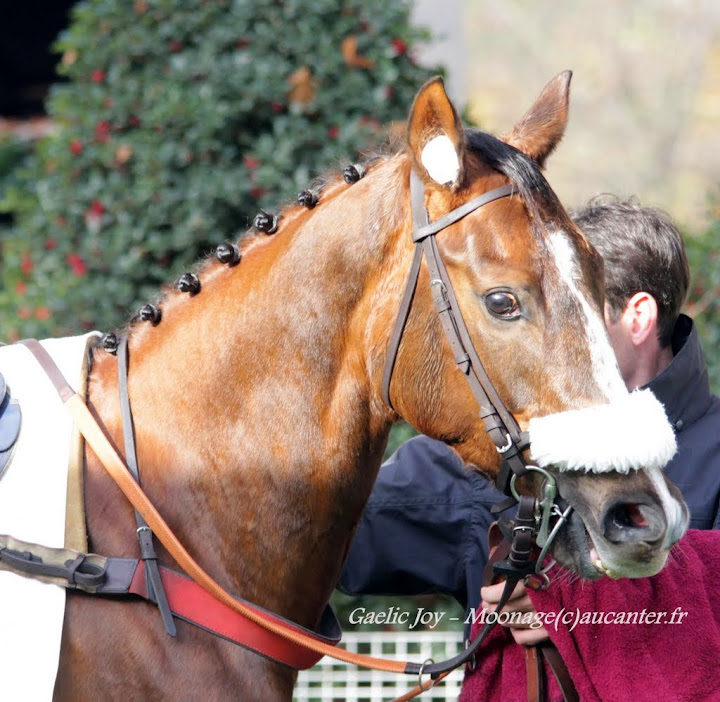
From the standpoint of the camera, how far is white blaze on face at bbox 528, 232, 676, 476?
5.89 feet

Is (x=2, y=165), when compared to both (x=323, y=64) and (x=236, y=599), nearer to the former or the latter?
(x=323, y=64)

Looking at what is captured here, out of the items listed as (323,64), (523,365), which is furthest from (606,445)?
(323,64)

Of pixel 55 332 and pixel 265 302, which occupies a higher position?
pixel 55 332

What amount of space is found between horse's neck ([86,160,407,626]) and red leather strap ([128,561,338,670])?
68 millimetres

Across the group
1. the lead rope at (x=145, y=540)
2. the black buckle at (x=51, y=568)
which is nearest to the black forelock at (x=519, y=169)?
the lead rope at (x=145, y=540)

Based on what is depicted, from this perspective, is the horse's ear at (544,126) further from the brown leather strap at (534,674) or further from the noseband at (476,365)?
the brown leather strap at (534,674)

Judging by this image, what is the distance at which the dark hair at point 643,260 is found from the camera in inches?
100

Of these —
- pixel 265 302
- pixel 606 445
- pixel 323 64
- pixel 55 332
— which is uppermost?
pixel 323 64

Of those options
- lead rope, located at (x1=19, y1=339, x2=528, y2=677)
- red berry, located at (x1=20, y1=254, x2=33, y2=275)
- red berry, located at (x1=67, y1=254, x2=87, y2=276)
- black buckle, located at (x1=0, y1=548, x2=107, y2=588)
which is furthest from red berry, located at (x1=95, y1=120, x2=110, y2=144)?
black buckle, located at (x1=0, y1=548, x2=107, y2=588)

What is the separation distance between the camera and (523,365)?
6.24ft

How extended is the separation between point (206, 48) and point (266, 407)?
249 cm

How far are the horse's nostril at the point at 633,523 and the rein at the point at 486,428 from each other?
9cm

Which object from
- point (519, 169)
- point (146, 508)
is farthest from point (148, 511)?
point (519, 169)

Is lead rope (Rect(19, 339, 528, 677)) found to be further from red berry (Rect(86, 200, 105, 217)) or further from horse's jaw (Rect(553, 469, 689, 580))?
red berry (Rect(86, 200, 105, 217))
